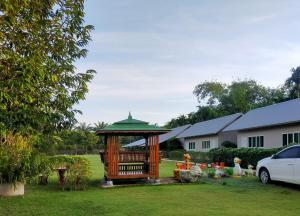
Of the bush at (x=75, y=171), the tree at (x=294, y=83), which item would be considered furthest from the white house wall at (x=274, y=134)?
the tree at (x=294, y=83)

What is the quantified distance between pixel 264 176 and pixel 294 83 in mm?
60084

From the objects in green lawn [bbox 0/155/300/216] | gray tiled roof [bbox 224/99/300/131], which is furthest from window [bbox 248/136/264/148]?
green lawn [bbox 0/155/300/216]

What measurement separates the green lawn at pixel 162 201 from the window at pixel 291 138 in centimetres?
1205

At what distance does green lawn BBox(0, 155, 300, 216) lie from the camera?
34.5 feet

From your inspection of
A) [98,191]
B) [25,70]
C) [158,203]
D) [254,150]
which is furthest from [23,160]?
[254,150]

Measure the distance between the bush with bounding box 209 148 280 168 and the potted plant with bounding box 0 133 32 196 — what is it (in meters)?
15.3

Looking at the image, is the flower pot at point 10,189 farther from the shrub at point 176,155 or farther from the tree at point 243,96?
the tree at point 243,96

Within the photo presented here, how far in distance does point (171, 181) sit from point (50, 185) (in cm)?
512

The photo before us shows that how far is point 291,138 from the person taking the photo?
28188 mm

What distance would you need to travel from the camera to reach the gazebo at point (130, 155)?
55.9 ft

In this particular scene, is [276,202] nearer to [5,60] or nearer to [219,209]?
[219,209]

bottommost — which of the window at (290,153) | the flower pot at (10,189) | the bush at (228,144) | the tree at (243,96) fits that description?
the flower pot at (10,189)

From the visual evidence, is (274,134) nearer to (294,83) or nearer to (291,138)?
(291,138)

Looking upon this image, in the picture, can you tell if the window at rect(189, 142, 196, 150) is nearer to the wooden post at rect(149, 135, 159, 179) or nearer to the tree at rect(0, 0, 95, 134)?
the wooden post at rect(149, 135, 159, 179)
